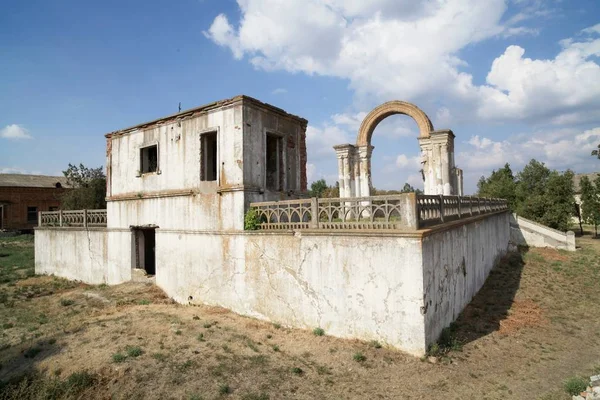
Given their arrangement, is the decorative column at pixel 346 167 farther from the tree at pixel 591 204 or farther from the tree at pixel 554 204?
the tree at pixel 591 204

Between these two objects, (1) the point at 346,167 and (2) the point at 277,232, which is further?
(1) the point at 346,167

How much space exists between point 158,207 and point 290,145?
5.53 meters

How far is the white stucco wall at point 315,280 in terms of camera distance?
7.56 metres

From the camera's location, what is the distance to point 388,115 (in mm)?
17047

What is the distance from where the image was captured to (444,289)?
8.75m

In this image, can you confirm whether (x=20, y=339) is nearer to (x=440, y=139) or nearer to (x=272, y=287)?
(x=272, y=287)

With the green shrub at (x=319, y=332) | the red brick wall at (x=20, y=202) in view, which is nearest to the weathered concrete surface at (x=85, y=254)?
the green shrub at (x=319, y=332)

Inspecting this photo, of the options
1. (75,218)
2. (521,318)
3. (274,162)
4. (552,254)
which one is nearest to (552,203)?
(552,254)

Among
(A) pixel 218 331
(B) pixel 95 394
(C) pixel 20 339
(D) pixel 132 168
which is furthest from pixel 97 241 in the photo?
Answer: (B) pixel 95 394

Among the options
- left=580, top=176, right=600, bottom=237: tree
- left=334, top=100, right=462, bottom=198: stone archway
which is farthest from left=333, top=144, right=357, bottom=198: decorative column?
left=580, top=176, right=600, bottom=237: tree

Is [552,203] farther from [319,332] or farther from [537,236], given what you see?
[319,332]

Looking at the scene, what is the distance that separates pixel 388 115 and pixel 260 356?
43.3ft

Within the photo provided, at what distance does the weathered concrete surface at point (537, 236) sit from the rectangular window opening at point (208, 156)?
68.0 feet

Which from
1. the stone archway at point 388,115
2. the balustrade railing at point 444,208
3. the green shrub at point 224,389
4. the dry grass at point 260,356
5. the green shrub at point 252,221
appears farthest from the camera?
the stone archway at point 388,115
